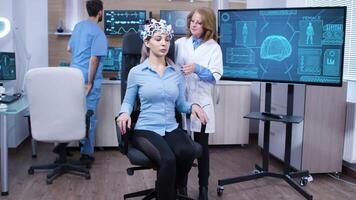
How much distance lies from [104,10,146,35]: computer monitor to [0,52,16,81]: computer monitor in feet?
4.10

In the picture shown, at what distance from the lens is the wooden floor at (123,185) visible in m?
3.05

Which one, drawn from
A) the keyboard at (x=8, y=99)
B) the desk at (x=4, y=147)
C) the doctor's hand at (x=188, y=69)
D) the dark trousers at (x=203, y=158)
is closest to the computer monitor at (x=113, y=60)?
the keyboard at (x=8, y=99)

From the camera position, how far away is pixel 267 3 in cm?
481

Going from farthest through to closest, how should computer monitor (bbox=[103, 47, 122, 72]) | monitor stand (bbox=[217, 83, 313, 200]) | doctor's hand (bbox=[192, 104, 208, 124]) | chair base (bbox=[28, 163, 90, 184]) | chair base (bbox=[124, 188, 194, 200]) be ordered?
computer monitor (bbox=[103, 47, 122, 72]) → chair base (bbox=[28, 163, 90, 184]) → monitor stand (bbox=[217, 83, 313, 200]) → chair base (bbox=[124, 188, 194, 200]) → doctor's hand (bbox=[192, 104, 208, 124])

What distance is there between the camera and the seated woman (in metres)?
2.38

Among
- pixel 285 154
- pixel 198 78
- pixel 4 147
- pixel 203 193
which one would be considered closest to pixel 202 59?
pixel 198 78

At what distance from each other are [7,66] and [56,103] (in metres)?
1.03

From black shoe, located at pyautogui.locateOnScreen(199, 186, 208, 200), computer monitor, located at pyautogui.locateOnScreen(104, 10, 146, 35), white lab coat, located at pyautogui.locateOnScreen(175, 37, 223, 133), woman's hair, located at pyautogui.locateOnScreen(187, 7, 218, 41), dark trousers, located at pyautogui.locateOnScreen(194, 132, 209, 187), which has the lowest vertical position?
black shoe, located at pyautogui.locateOnScreen(199, 186, 208, 200)

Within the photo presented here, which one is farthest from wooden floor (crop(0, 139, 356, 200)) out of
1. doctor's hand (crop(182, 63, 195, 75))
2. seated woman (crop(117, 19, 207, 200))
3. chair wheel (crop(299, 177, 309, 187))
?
doctor's hand (crop(182, 63, 195, 75))

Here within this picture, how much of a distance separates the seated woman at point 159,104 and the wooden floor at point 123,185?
2.61 ft

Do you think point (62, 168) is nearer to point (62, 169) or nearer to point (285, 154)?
point (62, 169)

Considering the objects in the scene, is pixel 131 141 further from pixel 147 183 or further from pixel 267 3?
pixel 267 3

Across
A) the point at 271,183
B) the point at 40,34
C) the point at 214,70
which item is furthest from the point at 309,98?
the point at 40,34

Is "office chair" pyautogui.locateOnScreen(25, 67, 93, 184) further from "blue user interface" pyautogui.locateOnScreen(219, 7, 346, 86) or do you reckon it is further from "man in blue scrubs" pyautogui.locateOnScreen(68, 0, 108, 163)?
"blue user interface" pyautogui.locateOnScreen(219, 7, 346, 86)
